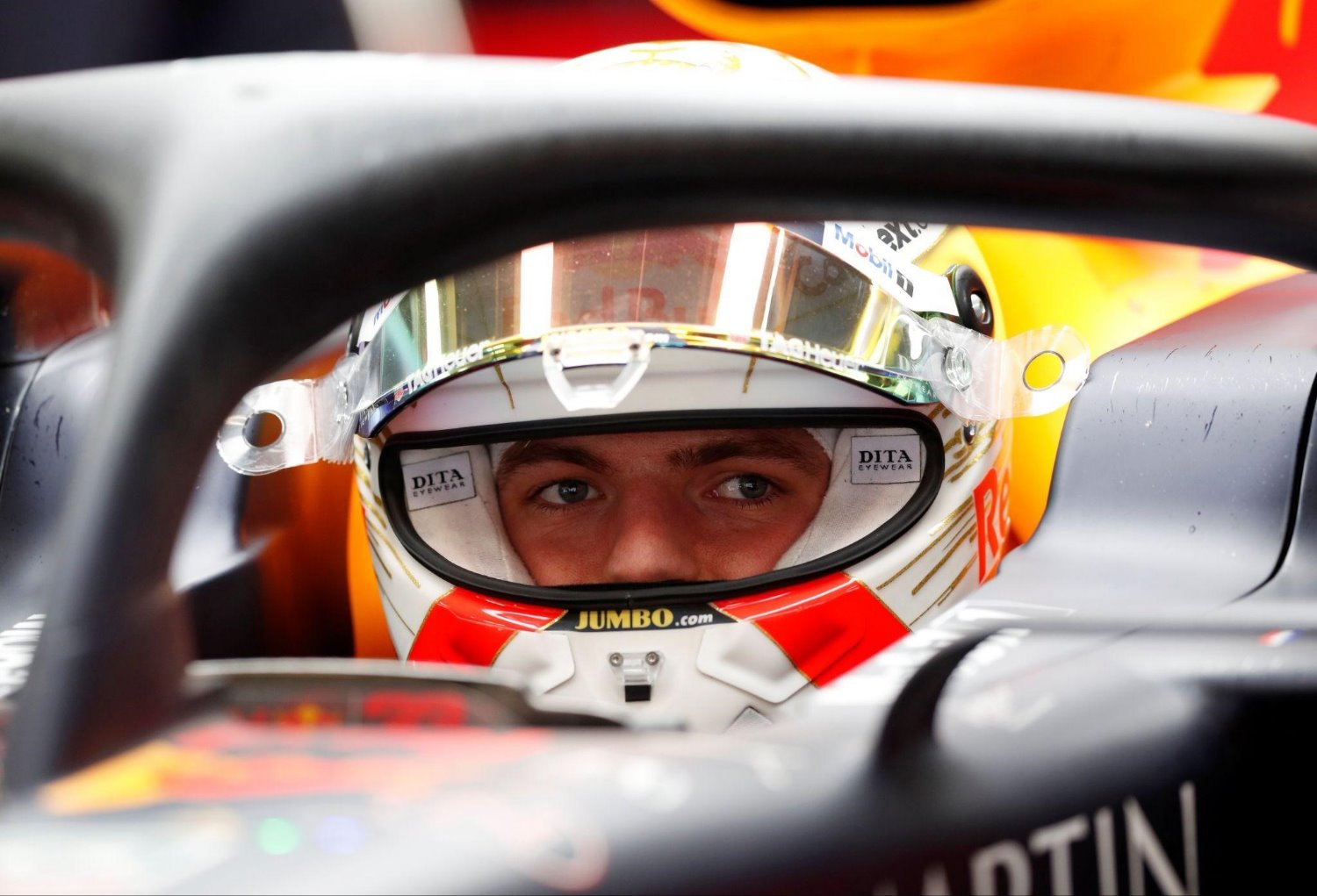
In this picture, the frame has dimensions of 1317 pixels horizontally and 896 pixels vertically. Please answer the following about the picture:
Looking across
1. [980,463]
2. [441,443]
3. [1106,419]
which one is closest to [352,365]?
[441,443]

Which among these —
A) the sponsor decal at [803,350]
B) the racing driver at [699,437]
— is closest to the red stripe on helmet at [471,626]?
the racing driver at [699,437]

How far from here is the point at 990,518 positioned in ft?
4.46

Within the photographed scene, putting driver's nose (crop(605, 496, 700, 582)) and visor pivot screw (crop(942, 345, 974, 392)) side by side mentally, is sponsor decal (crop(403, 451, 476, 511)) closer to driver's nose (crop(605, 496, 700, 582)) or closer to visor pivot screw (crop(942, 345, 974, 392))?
driver's nose (crop(605, 496, 700, 582))

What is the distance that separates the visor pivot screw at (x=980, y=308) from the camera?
4.33ft

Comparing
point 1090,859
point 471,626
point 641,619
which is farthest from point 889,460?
point 1090,859

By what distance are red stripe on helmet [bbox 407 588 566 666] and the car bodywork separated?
2.69ft

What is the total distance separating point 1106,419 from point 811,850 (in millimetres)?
479

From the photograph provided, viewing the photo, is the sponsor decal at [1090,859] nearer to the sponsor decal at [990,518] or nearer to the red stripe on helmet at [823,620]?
the red stripe on helmet at [823,620]

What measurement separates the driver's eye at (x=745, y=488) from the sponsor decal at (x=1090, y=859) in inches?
36.2

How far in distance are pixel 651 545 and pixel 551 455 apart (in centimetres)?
17

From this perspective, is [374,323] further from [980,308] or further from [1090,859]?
[1090,859]

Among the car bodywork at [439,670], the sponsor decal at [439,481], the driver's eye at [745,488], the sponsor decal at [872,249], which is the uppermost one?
the sponsor decal at [872,249]

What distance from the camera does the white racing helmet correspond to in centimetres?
119

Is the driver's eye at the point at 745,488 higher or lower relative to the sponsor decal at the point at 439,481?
lower
